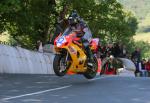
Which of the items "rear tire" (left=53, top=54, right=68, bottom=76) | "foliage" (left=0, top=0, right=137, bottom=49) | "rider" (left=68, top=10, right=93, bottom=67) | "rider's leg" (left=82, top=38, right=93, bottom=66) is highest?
"foliage" (left=0, top=0, right=137, bottom=49)

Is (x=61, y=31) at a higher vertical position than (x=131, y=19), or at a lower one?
lower

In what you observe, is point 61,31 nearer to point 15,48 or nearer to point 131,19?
point 15,48

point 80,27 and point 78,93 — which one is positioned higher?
point 80,27

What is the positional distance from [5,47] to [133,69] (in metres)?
11.4

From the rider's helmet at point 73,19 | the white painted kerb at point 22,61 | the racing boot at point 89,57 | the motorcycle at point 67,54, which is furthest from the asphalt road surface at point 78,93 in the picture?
the white painted kerb at point 22,61

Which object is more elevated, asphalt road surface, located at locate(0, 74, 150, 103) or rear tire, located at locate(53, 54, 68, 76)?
rear tire, located at locate(53, 54, 68, 76)

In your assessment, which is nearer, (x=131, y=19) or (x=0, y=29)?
(x=0, y=29)

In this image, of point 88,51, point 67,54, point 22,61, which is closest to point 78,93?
point 67,54

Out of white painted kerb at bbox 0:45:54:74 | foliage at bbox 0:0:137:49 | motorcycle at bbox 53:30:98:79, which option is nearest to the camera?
motorcycle at bbox 53:30:98:79

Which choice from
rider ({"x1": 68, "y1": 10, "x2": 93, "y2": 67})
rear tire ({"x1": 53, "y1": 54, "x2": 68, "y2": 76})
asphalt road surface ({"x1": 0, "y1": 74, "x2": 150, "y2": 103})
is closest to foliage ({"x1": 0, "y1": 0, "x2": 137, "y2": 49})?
rider ({"x1": 68, "y1": 10, "x2": 93, "y2": 67})

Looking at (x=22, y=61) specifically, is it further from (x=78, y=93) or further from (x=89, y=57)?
(x=78, y=93)

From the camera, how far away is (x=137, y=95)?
34.2ft

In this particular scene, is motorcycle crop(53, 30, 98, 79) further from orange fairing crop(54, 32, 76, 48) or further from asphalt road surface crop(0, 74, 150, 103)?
asphalt road surface crop(0, 74, 150, 103)

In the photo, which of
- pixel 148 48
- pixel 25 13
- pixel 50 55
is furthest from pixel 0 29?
pixel 148 48
